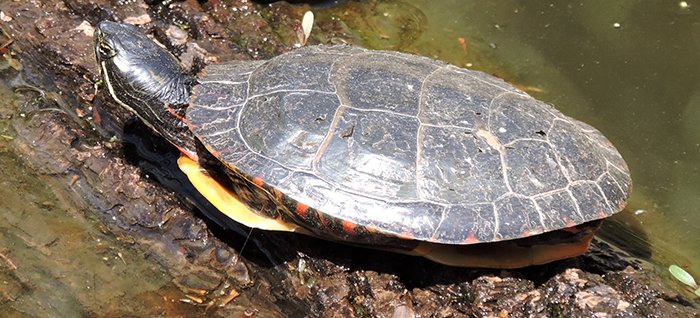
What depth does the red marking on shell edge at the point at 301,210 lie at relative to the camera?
3251mm

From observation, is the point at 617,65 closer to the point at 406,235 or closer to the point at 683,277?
the point at 683,277

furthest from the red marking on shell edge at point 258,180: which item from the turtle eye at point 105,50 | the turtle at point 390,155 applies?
the turtle eye at point 105,50

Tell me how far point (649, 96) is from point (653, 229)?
1.64 metres

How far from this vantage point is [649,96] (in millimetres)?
5324

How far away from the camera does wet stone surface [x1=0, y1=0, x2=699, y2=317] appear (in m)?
3.46

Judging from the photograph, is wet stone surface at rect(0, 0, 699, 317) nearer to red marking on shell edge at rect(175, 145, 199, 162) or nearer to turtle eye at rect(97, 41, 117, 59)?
red marking on shell edge at rect(175, 145, 199, 162)

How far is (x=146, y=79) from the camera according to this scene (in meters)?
3.91

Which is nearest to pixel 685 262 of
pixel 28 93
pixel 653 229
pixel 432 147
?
pixel 653 229

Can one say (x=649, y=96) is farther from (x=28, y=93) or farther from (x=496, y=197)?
(x=28, y=93)

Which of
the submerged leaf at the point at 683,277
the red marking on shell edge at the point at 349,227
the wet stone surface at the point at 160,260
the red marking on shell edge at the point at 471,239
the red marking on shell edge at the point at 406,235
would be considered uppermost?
the red marking on shell edge at the point at 471,239

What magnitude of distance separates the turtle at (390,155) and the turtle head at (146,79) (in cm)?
1

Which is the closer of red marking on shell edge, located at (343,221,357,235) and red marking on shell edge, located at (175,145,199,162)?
red marking on shell edge, located at (343,221,357,235)

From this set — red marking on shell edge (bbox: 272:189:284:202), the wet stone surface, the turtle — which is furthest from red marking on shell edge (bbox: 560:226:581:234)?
red marking on shell edge (bbox: 272:189:284:202)

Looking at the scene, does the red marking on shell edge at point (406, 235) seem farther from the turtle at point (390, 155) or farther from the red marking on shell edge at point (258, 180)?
the red marking on shell edge at point (258, 180)
